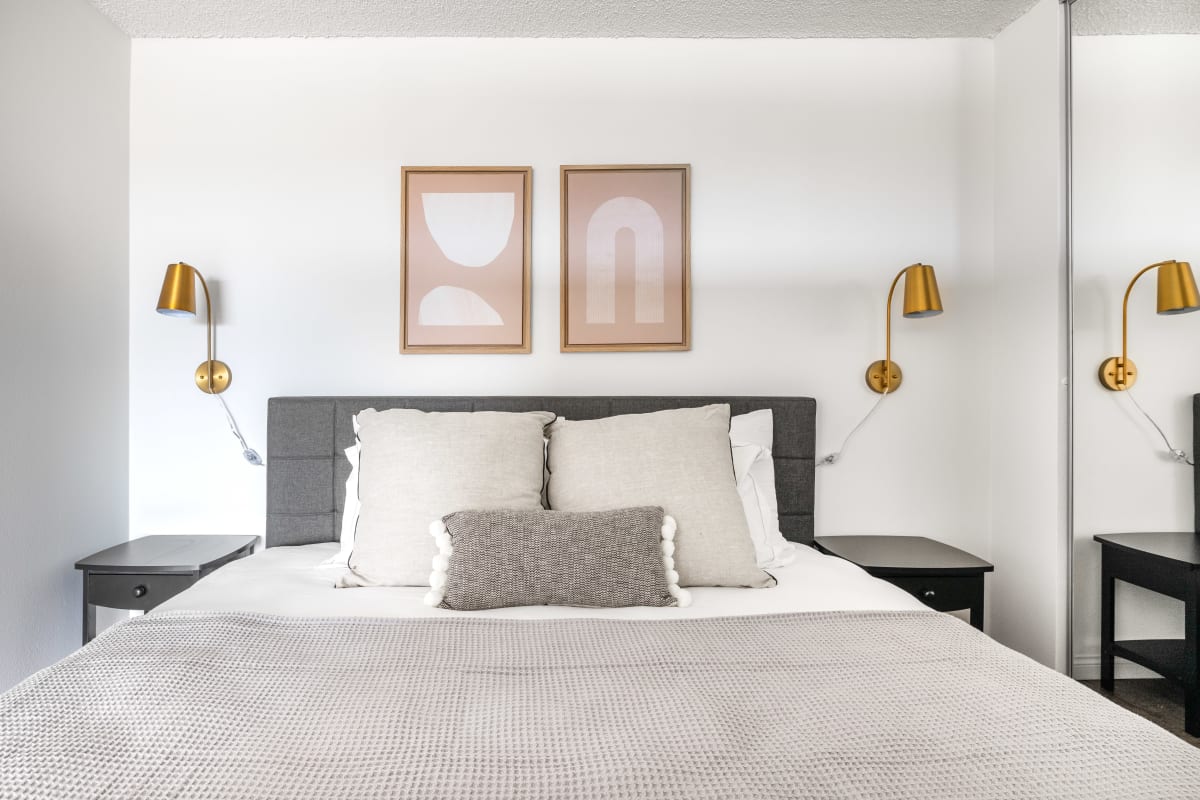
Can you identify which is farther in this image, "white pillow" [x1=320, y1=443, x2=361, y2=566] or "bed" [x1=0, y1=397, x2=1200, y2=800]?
"white pillow" [x1=320, y1=443, x2=361, y2=566]

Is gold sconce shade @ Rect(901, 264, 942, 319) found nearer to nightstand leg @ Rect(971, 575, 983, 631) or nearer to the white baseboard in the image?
nightstand leg @ Rect(971, 575, 983, 631)

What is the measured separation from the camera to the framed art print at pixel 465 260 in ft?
7.82

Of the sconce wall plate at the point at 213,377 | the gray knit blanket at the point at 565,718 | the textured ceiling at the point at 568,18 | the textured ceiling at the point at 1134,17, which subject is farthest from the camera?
the sconce wall plate at the point at 213,377

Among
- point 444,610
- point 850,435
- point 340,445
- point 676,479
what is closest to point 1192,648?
point 850,435

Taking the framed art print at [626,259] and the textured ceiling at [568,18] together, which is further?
the framed art print at [626,259]

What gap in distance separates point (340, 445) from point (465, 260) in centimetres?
81

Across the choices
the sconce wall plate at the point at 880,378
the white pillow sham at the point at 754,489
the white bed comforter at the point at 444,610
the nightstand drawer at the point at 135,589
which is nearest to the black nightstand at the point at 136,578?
the nightstand drawer at the point at 135,589

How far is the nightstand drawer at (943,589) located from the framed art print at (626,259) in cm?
110

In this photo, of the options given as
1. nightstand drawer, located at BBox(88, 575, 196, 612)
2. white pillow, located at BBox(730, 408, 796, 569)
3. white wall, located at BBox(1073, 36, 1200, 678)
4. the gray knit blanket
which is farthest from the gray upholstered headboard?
the gray knit blanket

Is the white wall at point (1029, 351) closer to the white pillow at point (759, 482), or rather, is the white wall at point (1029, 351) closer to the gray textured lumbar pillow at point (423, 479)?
the white pillow at point (759, 482)

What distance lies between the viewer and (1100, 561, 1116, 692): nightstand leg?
1948 mm

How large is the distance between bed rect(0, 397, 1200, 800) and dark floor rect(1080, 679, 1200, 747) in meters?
0.92

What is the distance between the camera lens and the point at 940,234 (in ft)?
8.08

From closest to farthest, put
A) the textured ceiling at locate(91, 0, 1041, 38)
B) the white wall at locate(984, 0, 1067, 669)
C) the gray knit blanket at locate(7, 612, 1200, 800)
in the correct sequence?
the gray knit blanket at locate(7, 612, 1200, 800) → the white wall at locate(984, 0, 1067, 669) → the textured ceiling at locate(91, 0, 1041, 38)
